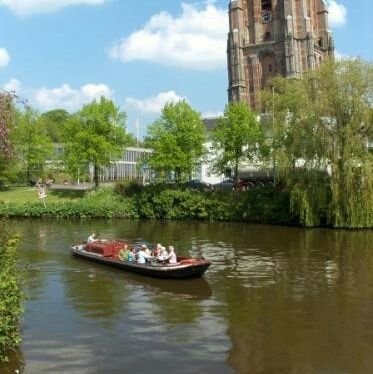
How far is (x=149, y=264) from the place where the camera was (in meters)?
23.6

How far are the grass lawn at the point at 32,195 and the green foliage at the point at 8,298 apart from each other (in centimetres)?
4404

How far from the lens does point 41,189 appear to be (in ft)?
182

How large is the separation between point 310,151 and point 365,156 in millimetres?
3774

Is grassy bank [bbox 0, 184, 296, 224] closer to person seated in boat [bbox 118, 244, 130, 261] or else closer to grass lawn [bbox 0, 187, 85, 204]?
grass lawn [bbox 0, 187, 85, 204]

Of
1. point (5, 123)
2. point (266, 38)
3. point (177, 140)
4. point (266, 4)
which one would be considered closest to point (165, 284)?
point (5, 123)

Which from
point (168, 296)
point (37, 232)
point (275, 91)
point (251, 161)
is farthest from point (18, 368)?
point (251, 161)

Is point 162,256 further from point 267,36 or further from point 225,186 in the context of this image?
point 267,36

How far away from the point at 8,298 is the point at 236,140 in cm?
4289

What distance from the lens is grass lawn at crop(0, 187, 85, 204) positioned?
189 feet

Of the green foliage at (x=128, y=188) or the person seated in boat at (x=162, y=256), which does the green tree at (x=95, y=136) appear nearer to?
the green foliage at (x=128, y=188)

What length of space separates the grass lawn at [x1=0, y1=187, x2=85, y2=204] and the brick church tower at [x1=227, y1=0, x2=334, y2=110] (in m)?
39.6

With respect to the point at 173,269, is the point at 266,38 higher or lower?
higher

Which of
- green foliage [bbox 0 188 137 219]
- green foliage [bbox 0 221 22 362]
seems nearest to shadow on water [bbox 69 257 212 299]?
green foliage [bbox 0 221 22 362]

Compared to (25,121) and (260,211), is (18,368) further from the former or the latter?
(25,121)
